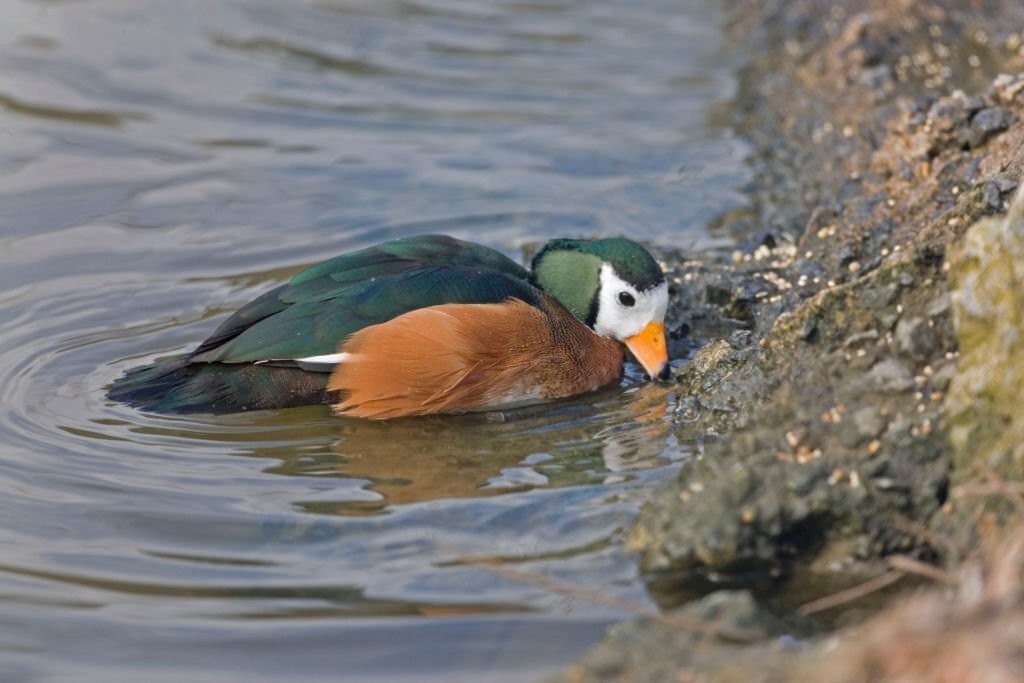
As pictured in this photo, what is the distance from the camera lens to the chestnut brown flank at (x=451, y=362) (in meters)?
6.34

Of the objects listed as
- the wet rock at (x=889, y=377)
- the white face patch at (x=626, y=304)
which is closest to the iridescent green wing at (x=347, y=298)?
the white face patch at (x=626, y=304)

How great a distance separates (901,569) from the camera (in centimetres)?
447

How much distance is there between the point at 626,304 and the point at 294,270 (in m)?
2.36

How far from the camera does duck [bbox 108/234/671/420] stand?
634 centimetres

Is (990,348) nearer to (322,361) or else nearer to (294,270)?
(322,361)

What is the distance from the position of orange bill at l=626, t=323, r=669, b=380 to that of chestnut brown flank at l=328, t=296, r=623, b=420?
0.43m

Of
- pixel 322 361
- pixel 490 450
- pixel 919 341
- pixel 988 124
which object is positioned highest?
pixel 988 124

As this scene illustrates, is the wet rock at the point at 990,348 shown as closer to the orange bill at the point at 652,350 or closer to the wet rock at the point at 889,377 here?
the wet rock at the point at 889,377

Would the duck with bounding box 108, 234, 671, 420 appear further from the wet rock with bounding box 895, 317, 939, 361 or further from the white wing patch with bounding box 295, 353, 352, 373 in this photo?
the wet rock with bounding box 895, 317, 939, 361

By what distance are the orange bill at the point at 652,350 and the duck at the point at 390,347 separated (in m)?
0.01

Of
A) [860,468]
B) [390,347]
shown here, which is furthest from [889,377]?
[390,347]

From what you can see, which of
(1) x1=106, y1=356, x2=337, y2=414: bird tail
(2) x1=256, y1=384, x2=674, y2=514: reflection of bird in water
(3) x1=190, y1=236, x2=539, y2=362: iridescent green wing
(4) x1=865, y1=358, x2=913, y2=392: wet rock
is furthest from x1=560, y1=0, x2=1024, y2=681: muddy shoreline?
(1) x1=106, y1=356, x2=337, y2=414: bird tail

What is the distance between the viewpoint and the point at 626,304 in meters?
6.92

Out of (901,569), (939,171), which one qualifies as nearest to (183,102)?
(939,171)
